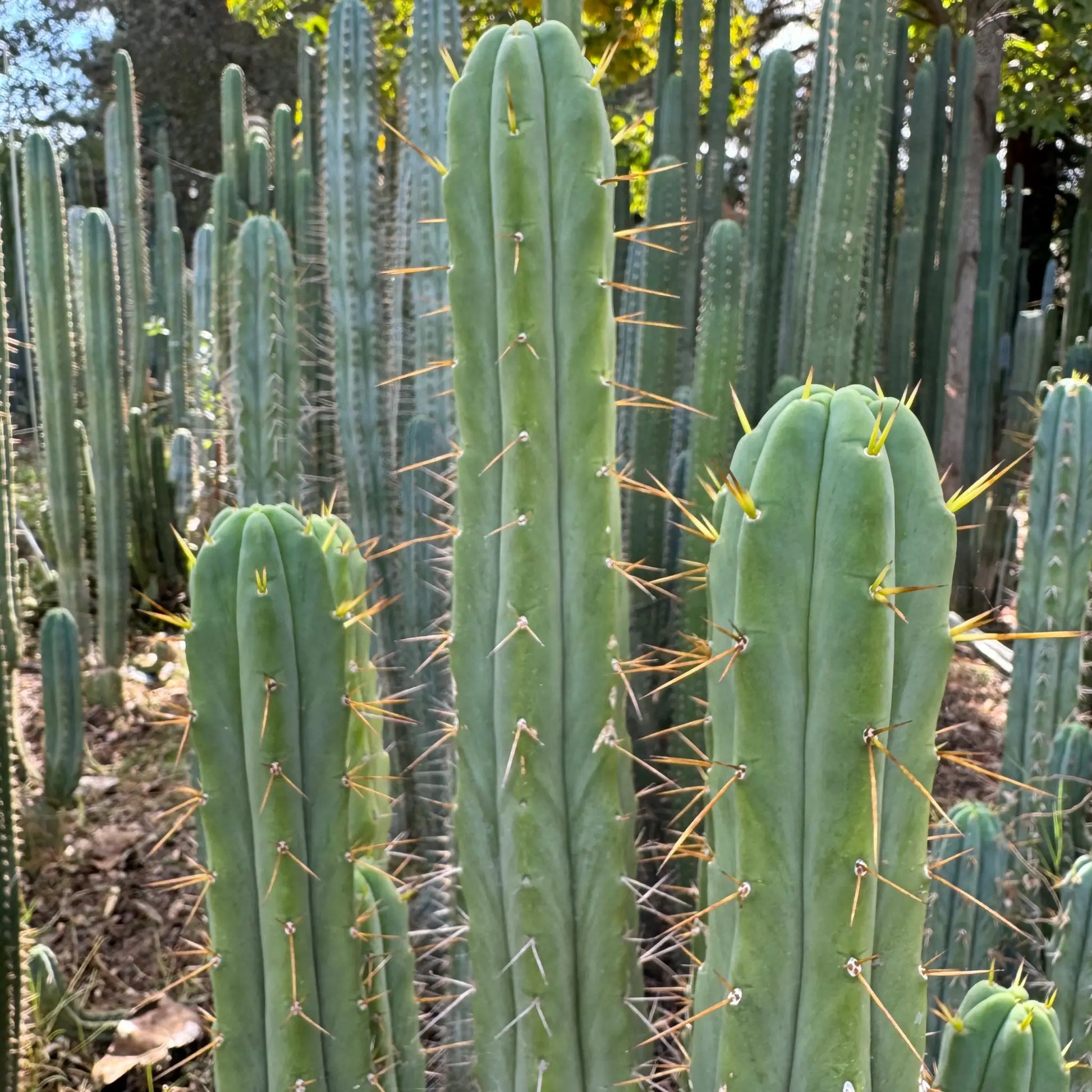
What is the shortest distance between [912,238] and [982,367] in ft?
5.22

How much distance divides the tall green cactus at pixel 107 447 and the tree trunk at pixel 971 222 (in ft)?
14.1

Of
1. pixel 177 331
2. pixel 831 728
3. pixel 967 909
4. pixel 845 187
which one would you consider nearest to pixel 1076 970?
pixel 967 909

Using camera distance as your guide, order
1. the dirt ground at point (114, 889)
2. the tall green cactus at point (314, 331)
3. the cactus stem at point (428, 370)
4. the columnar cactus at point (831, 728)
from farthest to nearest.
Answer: the tall green cactus at point (314, 331)
the dirt ground at point (114, 889)
the cactus stem at point (428, 370)
the columnar cactus at point (831, 728)

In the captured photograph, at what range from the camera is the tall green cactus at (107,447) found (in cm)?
471

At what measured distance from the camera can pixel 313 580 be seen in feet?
4.83

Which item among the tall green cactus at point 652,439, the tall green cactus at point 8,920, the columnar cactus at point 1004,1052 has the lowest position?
the tall green cactus at point 8,920

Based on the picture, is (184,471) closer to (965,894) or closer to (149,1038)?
(149,1038)

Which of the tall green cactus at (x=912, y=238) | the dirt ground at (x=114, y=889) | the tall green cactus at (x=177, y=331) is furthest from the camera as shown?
the tall green cactus at (x=177, y=331)

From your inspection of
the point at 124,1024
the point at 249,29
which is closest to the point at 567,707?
the point at 124,1024

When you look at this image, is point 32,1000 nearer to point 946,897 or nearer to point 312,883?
point 312,883

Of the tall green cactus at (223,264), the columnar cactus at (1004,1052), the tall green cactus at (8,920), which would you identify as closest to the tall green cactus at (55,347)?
the tall green cactus at (223,264)

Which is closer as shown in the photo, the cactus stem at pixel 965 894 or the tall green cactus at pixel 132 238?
the cactus stem at pixel 965 894

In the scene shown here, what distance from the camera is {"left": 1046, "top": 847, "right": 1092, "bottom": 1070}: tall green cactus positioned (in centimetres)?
210

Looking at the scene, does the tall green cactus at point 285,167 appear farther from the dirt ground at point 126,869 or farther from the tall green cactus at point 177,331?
the dirt ground at point 126,869
